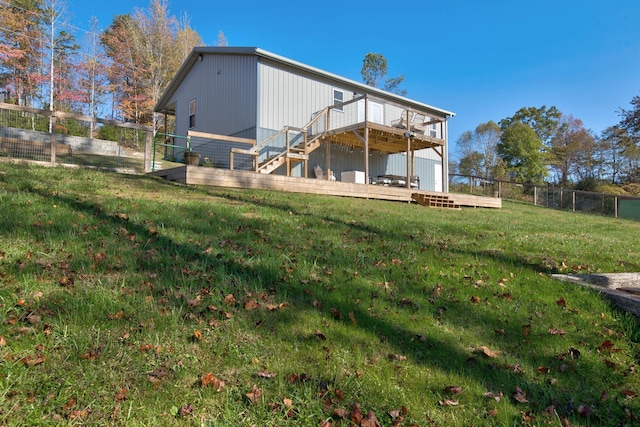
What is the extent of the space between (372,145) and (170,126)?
19.9 metres

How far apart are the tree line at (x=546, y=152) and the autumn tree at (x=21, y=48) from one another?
3252 centimetres

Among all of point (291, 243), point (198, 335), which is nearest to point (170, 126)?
point (291, 243)

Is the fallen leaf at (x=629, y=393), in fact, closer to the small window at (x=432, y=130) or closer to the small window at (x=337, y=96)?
the small window at (x=337, y=96)

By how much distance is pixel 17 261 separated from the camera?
3.03 meters

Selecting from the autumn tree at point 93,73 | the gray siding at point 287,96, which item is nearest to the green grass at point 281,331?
the gray siding at point 287,96

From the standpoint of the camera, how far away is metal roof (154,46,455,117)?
47.5 ft

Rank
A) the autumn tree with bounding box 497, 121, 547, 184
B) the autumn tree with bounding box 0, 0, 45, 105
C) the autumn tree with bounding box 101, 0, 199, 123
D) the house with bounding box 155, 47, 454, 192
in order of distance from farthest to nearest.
A: the autumn tree with bounding box 497, 121, 547, 184 → the autumn tree with bounding box 101, 0, 199, 123 → the autumn tree with bounding box 0, 0, 45, 105 → the house with bounding box 155, 47, 454, 192

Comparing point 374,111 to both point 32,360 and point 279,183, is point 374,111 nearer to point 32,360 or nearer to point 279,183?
point 279,183

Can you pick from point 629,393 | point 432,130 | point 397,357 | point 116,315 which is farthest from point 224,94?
point 629,393

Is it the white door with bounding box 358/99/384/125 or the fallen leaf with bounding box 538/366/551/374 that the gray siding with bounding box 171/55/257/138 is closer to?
the white door with bounding box 358/99/384/125

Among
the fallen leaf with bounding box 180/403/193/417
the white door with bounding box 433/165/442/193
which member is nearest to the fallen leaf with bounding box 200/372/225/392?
the fallen leaf with bounding box 180/403/193/417

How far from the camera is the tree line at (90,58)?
22.5 m

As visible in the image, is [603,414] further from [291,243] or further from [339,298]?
[291,243]

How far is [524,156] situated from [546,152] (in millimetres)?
2856
